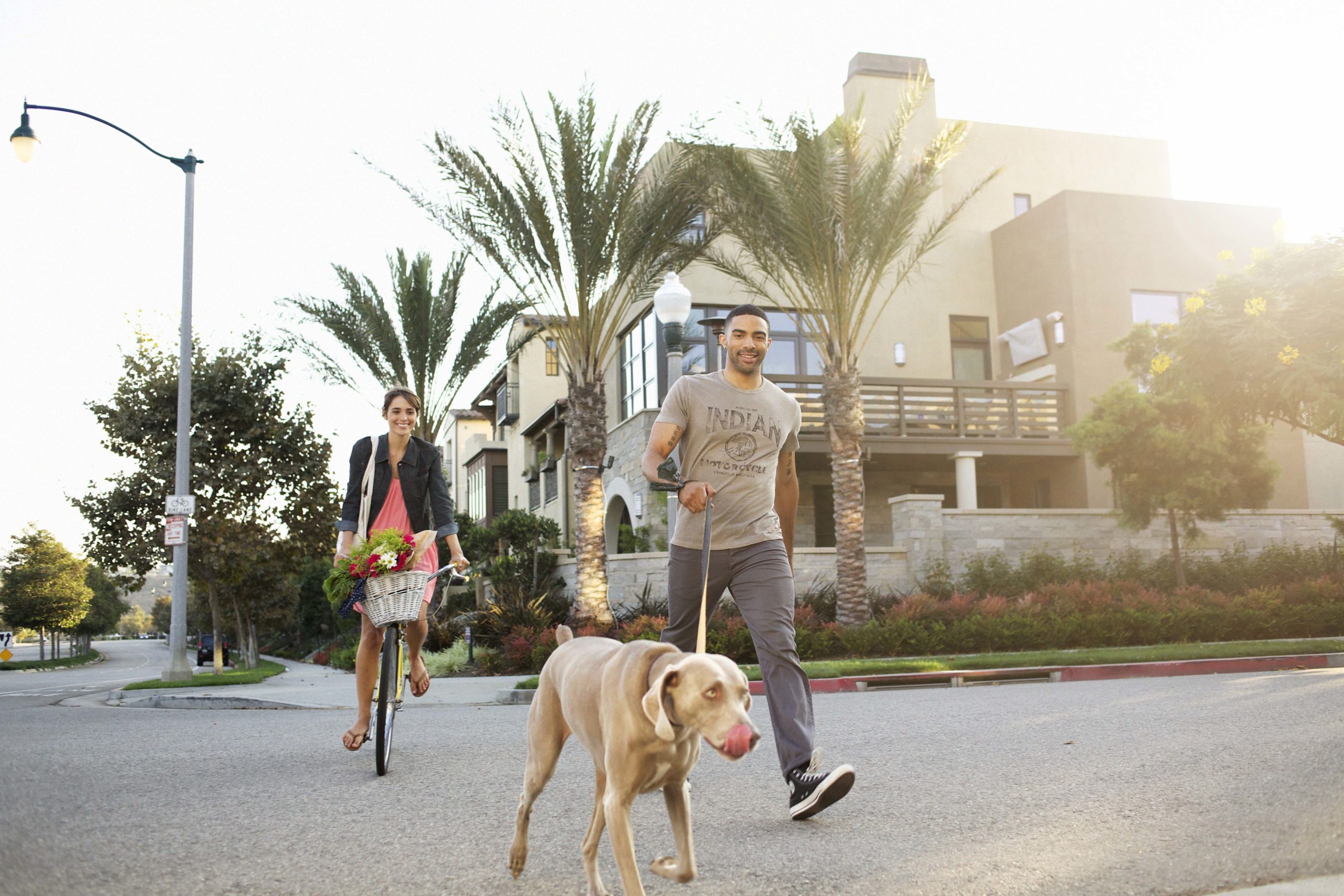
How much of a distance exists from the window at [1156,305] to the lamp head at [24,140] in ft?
69.8

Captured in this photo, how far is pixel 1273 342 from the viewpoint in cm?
1443

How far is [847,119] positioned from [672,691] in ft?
47.5

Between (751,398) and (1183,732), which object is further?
(1183,732)

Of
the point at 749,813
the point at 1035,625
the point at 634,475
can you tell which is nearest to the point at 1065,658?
the point at 1035,625

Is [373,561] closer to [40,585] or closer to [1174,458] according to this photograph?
[1174,458]

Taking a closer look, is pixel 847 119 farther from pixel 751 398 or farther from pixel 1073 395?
pixel 751 398

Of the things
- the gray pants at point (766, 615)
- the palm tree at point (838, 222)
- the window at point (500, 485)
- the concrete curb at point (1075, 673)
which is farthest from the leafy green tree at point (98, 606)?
the gray pants at point (766, 615)

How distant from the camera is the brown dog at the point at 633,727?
2635 mm

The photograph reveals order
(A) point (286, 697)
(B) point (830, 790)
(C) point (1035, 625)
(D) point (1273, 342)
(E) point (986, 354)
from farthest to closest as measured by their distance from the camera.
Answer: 1. (E) point (986, 354)
2. (C) point (1035, 625)
3. (D) point (1273, 342)
4. (A) point (286, 697)
5. (B) point (830, 790)

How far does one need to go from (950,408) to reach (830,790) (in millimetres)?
19459

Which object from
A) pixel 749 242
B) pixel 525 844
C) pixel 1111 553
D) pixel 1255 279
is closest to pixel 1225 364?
pixel 1255 279

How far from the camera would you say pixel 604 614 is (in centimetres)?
1661

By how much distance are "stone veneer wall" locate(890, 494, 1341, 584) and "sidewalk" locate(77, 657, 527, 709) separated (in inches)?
331

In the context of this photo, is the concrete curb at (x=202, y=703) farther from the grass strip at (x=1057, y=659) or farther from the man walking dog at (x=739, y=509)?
the man walking dog at (x=739, y=509)
